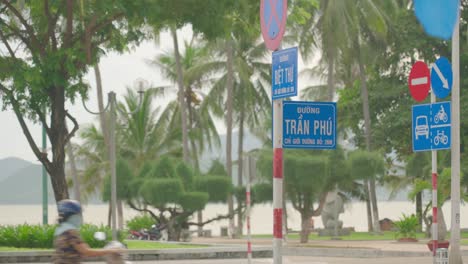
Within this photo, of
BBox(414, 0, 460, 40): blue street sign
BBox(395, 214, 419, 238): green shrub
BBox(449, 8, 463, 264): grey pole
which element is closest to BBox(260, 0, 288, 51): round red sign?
BBox(414, 0, 460, 40): blue street sign

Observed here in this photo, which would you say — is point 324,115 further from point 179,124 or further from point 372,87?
point 179,124

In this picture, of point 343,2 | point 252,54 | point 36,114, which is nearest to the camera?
point 36,114

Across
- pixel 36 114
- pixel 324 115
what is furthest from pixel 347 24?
pixel 324 115

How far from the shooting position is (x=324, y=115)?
40.4 ft

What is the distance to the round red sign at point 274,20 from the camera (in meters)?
12.4

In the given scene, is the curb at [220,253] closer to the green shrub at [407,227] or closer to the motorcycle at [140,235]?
the motorcycle at [140,235]

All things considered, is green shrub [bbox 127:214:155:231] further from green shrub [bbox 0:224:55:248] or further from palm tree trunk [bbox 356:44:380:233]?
green shrub [bbox 0:224:55:248]

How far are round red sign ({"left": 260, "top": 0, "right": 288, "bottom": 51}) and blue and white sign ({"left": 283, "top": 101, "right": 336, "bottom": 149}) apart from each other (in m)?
0.75

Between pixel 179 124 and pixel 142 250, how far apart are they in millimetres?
34205

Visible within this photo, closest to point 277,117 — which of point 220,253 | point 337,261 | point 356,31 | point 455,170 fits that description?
point 455,170

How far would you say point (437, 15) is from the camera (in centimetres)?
1944

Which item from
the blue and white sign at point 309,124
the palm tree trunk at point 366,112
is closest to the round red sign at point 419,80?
the blue and white sign at point 309,124

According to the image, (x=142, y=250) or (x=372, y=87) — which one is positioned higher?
(x=372, y=87)

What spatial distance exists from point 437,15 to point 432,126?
1.91 meters
